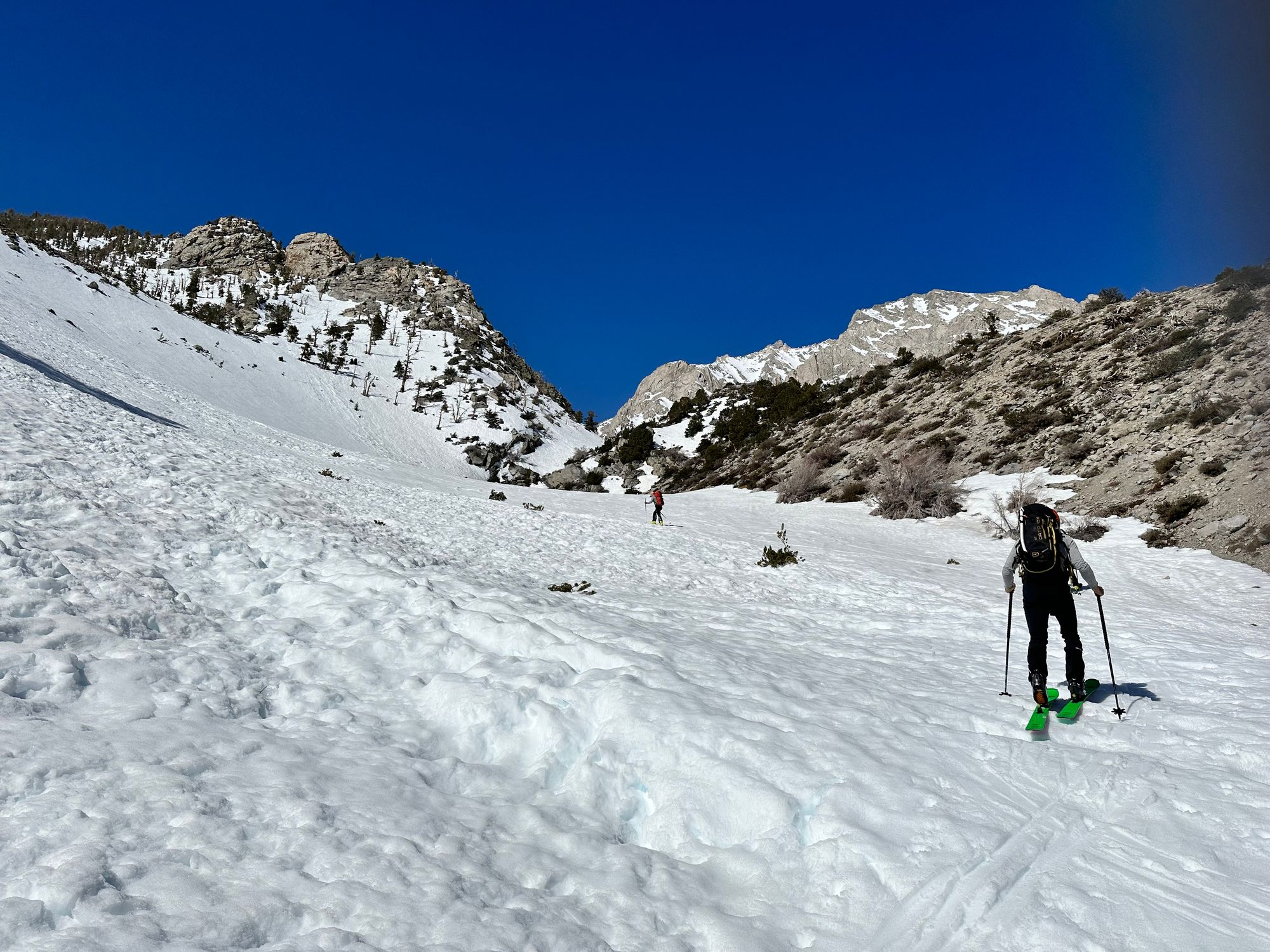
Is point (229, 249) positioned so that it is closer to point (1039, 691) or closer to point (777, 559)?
point (777, 559)

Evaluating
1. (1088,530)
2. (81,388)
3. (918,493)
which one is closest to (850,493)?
(918,493)

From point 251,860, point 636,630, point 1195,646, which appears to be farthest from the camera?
point 1195,646

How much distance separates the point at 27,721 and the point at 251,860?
7.32ft

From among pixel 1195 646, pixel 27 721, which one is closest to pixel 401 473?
pixel 27 721

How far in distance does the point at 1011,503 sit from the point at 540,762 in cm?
2251

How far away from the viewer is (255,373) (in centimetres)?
5706

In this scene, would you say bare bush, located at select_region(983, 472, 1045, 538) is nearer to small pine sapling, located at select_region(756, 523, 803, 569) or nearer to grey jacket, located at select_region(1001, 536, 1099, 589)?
small pine sapling, located at select_region(756, 523, 803, 569)

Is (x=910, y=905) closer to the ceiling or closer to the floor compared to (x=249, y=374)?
closer to the floor

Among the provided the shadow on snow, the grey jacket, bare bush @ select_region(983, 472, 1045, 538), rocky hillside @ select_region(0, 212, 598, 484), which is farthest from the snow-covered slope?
bare bush @ select_region(983, 472, 1045, 538)

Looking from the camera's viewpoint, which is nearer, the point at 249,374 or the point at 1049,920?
the point at 1049,920

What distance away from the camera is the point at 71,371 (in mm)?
25688

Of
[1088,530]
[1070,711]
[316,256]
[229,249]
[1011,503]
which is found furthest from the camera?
[316,256]

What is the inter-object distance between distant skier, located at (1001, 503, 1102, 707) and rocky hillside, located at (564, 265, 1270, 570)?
10.0 m

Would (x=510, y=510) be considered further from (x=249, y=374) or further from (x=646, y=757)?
(x=249, y=374)
